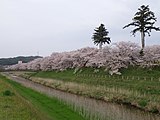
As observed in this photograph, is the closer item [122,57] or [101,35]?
[122,57]

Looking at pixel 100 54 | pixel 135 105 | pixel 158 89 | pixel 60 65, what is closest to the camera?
pixel 135 105

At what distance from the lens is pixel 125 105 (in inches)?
1251

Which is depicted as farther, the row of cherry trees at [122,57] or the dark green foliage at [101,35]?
the dark green foliage at [101,35]

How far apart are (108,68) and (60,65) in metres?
34.8

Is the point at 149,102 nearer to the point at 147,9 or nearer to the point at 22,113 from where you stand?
the point at 22,113

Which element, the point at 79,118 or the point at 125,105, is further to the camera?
→ the point at 125,105

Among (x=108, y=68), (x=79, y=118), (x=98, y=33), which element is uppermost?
(x=98, y=33)

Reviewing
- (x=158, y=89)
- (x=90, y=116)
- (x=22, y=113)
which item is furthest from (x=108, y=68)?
(x=22, y=113)

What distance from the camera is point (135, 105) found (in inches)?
1211

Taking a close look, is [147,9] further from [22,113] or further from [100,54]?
[22,113]

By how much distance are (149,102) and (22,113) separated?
1353cm

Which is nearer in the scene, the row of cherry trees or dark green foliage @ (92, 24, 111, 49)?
the row of cherry trees

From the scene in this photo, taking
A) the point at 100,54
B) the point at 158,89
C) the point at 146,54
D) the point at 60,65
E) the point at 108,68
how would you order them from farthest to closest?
1. the point at 60,65
2. the point at 100,54
3. the point at 108,68
4. the point at 146,54
5. the point at 158,89

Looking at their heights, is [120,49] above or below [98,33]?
below
